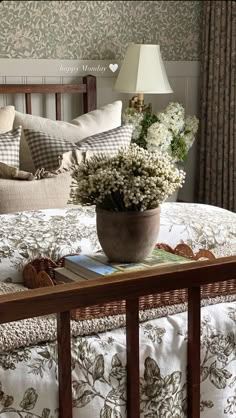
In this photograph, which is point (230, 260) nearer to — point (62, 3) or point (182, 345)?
point (182, 345)

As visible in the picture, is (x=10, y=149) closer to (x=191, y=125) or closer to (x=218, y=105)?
(x=191, y=125)

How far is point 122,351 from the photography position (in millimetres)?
1559

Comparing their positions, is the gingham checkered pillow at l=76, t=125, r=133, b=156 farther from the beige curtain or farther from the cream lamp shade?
the beige curtain

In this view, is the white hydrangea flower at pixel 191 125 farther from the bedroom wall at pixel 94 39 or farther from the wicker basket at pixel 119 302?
the wicker basket at pixel 119 302

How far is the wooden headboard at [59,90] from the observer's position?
3.48m

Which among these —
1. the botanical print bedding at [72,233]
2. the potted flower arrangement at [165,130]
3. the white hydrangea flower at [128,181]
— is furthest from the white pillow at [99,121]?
the white hydrangea flower at [128,181]

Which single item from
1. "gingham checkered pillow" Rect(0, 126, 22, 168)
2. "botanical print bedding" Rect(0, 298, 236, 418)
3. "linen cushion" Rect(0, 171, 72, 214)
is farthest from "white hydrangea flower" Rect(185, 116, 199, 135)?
"botanical print bedding" Rect(0, 298, 236, 418)

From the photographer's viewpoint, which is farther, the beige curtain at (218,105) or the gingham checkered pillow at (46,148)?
the beige curtain at (218,105)

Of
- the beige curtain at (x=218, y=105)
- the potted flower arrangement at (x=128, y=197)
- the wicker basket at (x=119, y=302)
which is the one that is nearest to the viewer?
the wicker basket at (x=119, y=302)

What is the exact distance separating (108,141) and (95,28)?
105 cm

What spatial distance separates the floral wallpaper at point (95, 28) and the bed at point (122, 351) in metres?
2.17

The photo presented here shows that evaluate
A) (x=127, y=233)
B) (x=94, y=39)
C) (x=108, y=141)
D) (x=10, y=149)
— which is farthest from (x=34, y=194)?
(x=94, y=39)

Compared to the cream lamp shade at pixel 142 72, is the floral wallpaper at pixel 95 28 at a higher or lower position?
higher

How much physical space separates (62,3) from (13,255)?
202 centimetres
